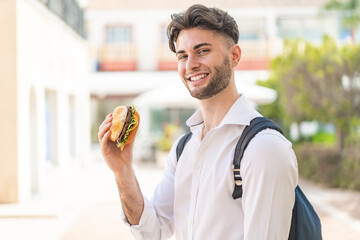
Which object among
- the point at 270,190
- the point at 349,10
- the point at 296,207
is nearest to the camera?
the point at 270,190

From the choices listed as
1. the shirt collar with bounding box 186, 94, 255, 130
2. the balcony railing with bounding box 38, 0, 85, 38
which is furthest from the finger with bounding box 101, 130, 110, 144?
the balcony railing with bounding box 38, 0, 85, 38

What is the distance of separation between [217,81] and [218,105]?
4.8 inches

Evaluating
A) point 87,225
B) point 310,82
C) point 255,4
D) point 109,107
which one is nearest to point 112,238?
point 87,225

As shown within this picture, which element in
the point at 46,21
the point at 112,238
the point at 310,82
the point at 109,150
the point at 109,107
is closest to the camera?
the point at 109,150

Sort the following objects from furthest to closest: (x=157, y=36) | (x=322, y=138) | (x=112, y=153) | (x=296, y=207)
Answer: (x=157, y=36), (x=322, y=138), (x=112, y=153), (x=296, y=207)

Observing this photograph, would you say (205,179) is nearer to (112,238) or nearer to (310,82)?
(112,238)

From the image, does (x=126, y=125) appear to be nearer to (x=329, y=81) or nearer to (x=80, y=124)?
(x=329, y=81)

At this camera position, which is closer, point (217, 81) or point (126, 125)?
point (217, 81)

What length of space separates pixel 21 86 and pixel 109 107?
15546 mm

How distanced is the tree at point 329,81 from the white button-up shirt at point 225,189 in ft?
28.8

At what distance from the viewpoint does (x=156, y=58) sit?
23797mm

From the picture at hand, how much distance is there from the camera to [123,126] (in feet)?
6.76

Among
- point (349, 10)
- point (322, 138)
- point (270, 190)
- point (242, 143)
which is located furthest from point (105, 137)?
point (322, 138)

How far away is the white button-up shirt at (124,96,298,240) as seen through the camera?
1529mm
